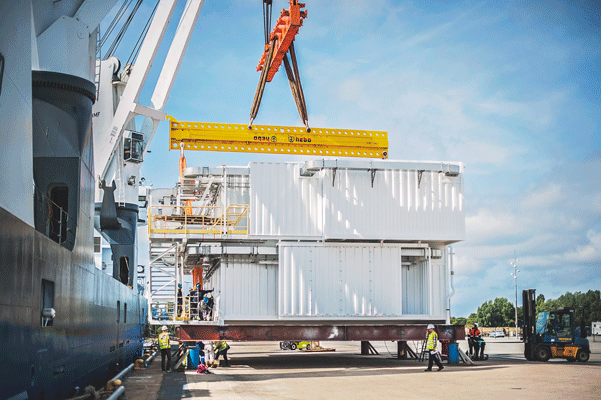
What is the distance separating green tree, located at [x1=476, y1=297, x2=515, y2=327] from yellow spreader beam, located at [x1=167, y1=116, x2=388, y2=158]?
109m

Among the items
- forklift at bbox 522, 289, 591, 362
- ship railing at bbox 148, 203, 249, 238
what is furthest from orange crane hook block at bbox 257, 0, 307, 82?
forklift at bbox 522, 289, 591, 362

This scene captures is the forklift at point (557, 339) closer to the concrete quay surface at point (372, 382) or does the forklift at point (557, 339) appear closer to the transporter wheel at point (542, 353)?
the transporter wheel at point (542, 353)

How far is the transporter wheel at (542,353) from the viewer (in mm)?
26906

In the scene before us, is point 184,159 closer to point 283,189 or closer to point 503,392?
point 283,189

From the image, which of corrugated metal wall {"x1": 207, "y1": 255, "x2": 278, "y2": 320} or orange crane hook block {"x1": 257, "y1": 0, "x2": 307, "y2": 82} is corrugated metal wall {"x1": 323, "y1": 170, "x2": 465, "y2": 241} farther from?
orange crane hook block {"x1": 257, "y1": 0, "x2": 307, "y2": 82}

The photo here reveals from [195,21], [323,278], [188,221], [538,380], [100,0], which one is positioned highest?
[195,21]

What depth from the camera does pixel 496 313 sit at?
137 m

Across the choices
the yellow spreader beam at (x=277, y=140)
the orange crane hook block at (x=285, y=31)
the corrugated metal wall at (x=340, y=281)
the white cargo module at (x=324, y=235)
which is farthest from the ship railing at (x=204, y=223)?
the orange crane hook block at (x=285, y=31)

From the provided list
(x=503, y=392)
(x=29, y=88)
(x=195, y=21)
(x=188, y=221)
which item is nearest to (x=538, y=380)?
(x=503, y=392)

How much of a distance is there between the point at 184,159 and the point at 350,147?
7.42 meters

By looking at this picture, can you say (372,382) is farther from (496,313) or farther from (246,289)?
(496,313)

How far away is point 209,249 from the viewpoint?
77.5 ft

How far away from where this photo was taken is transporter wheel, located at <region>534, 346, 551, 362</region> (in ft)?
88.3

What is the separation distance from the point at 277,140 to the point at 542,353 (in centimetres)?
1484
